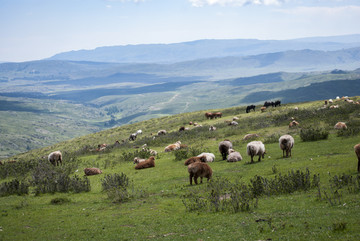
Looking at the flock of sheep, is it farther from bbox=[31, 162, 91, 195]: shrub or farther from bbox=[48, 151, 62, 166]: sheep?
bbox=[31, 162, 91, 195]: shrub

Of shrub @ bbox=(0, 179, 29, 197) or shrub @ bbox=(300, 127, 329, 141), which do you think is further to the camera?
shrub @ bbox=(300, 127, 329, 141)

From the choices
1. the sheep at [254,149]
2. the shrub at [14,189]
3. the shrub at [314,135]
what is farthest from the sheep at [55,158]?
the shrub at [314,135]

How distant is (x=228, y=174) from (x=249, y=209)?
281 inches

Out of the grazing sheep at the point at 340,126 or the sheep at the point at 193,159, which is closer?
the sheep at the point at 193,159

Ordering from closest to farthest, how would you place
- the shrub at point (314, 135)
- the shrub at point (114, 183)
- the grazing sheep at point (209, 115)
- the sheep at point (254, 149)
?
the shrub at point (114, 183), the sheep at point (254, 149), the shrub at point (314, 135), the grazing sheep at point (209, 115)

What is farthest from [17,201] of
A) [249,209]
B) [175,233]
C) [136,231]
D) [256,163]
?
[256,163]

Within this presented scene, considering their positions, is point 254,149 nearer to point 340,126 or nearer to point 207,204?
point 207,204

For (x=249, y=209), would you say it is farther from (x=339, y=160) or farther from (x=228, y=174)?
(x=339, y=160)

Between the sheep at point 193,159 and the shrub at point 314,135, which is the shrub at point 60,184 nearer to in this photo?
the sheep at point 193,159

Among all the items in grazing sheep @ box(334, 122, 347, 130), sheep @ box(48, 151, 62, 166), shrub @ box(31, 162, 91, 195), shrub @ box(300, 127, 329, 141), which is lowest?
sheep @ box(48, 151, 62, 166)

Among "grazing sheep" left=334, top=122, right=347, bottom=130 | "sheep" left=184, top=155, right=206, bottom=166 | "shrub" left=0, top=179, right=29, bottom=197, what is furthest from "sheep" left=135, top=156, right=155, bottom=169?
"grazing sheep" left=334, top=122, right=347, bottom=130

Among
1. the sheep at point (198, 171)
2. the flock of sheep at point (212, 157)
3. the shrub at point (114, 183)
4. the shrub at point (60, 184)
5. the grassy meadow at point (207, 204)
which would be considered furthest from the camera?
the shrub at point (60, 184)

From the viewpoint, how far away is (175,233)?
1138 cm

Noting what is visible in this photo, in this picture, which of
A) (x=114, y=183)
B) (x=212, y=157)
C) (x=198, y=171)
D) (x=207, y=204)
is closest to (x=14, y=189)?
(x=114, y=183)
